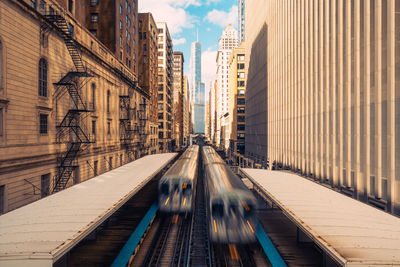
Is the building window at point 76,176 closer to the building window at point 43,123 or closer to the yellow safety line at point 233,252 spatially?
the building window at point 43,123

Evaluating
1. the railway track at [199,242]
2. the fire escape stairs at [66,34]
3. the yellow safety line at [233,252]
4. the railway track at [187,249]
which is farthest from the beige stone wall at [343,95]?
the fire escape stairs at [66,34]

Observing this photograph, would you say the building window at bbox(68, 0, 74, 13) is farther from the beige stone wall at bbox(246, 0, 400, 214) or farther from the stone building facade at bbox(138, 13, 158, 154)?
the beige stone wall at bbox(246, 0, 400, 214)

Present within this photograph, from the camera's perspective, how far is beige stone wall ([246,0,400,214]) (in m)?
14.4

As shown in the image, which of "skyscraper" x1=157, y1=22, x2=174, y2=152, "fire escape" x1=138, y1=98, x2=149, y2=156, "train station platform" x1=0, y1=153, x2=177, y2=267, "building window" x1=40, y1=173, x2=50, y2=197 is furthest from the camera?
"skyscraper" x1=157, y1=22, x2=174, y2=152

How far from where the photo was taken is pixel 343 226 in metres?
8.89

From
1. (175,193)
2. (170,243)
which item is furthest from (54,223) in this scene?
(170,243)

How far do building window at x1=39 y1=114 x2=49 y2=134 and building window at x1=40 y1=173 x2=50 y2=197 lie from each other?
4.11 m

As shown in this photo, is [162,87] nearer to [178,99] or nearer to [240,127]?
[240,127]

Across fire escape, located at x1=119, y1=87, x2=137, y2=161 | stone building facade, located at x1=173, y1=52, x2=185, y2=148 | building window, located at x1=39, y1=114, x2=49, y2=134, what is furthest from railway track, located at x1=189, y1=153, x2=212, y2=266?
stone building facade, located at x1=173, y1=52, x2=185, y2=148

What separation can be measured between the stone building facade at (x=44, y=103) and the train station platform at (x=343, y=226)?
1854 cm

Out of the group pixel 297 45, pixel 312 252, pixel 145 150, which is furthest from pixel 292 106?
pixel 145 150

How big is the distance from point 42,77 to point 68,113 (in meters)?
4.28

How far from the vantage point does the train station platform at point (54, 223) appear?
659 centimetres

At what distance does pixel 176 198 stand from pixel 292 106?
71.4 feet
